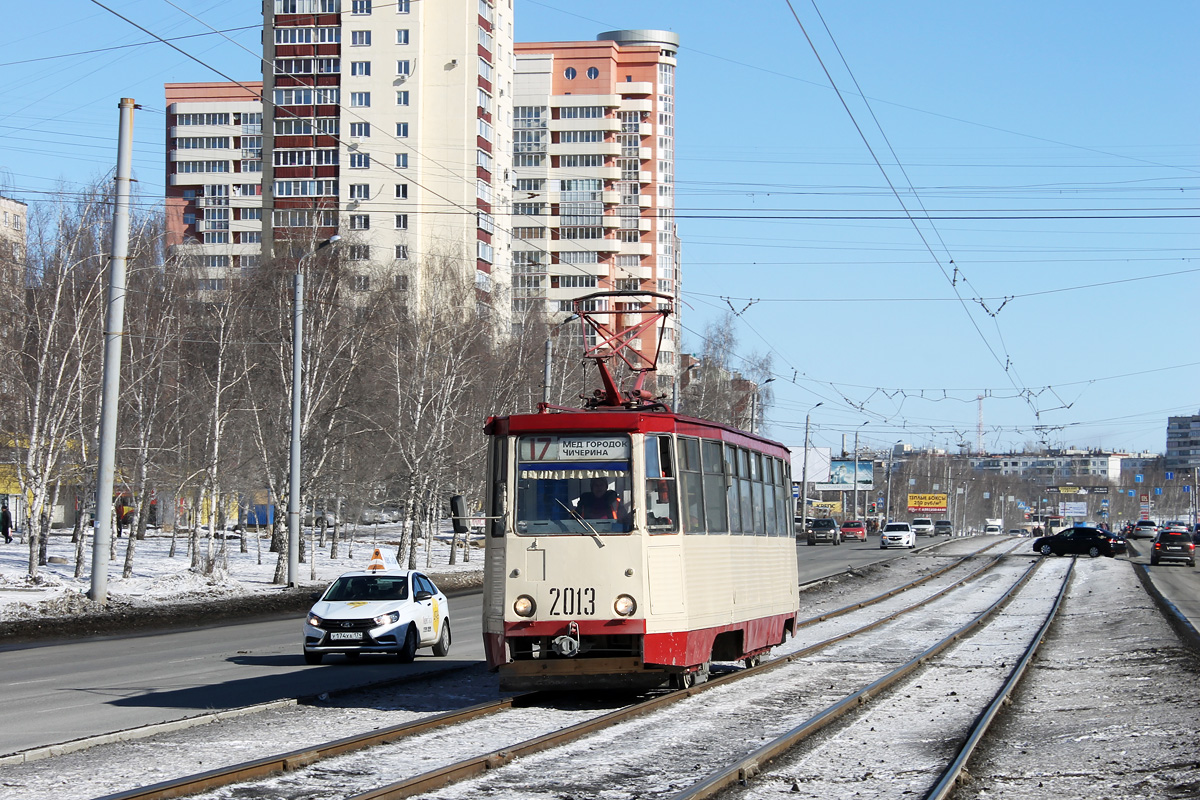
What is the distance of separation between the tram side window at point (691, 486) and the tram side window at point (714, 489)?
0.18 metres

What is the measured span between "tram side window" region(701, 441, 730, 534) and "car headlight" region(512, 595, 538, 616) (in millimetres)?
2212

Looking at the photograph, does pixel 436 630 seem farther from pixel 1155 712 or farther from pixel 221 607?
pixel 221 607

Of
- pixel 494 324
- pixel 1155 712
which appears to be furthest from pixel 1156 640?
pixel 494 324

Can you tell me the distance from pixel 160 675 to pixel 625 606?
7387 millimetres

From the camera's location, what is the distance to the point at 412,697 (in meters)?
14.4

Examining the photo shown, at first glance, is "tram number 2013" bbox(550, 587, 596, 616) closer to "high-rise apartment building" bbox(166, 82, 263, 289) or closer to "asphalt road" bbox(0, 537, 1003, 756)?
"asphalt road" bbox(0, 537, 1003, 756)

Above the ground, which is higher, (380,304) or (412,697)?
(380,304)

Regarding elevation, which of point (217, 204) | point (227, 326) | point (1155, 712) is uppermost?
point (217, 204)

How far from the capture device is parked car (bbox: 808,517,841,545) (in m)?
79.3

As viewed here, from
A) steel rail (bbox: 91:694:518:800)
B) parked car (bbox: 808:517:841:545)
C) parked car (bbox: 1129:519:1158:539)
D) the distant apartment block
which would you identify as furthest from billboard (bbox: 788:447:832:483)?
the distant apartment block

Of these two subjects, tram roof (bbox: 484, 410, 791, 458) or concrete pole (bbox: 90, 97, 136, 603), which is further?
concrete pole (bbox: 90, 97, 136, 603)

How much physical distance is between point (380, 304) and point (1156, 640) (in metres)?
32.3

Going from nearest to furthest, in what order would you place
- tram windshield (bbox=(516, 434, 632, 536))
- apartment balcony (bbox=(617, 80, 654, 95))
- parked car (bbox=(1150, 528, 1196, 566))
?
tram windshield (bbox=(516, 434, 632, 536)) → parked car (bbox=(1150, 528, 1196, 566)) → apartment balcony (bbox=(617, 80, 654, 95))

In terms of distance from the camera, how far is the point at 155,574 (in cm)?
3866
